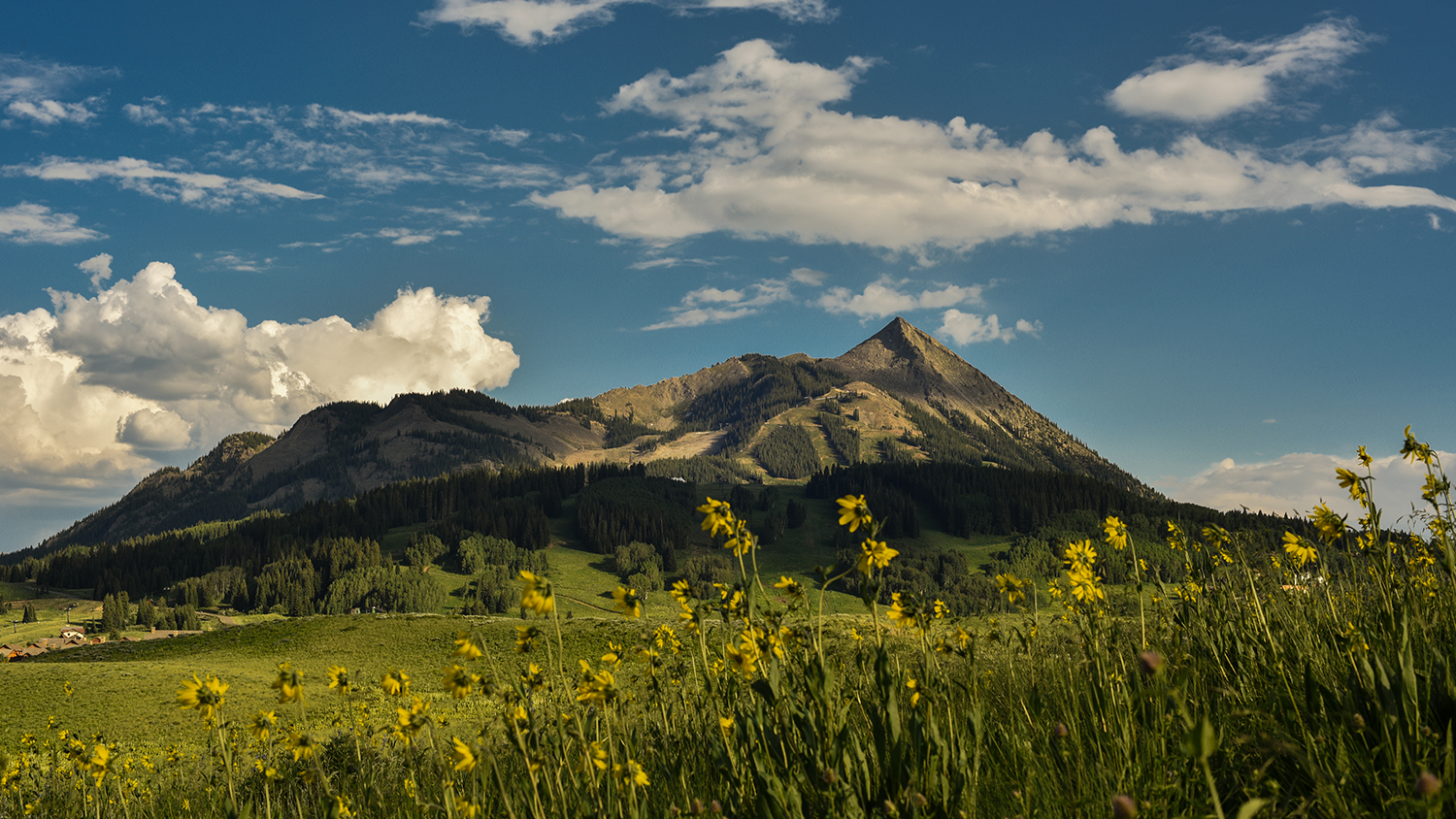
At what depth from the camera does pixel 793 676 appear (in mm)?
3934

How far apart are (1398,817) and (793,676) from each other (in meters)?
2.42

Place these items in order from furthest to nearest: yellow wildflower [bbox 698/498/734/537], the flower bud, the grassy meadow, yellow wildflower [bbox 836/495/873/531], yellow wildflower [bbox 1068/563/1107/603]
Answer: yellow wildflower [bbox 1068/563/1107/603] < yellow wildflower [bbox 836/495/873/531] < yellow wildflower [bbox 698/498/734/537] < the grassy meadow < the flower bud

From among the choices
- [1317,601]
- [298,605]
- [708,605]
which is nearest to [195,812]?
[708,605]

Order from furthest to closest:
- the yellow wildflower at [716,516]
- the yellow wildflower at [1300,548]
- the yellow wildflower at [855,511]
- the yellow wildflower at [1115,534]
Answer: the yellow wildflower at [1300,548] → the yellow wildflower at [1115,534] → the yellow wildflower at [855,511] → the yellow wildflower at [716,516]

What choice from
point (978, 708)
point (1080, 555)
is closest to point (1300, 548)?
point (1080, 555)

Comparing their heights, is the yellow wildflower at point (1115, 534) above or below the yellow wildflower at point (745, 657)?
above

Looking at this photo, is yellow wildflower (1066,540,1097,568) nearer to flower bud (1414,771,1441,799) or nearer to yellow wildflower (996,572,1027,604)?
yellow wildflower (996,572,1027,604)

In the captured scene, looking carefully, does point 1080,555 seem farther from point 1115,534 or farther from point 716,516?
point 716,516

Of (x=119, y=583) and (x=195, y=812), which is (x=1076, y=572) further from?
(x=119, y=583)

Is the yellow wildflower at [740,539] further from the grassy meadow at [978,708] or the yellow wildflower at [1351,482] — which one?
the yellow wildflower at [1351,482]

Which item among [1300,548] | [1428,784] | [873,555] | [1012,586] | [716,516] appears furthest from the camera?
[1300,548]

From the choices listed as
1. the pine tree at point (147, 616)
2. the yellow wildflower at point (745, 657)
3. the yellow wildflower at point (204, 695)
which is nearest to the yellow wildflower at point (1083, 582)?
the yellow wildflower at point (745, 657)

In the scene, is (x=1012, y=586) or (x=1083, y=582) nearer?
(x=1083, y=582)

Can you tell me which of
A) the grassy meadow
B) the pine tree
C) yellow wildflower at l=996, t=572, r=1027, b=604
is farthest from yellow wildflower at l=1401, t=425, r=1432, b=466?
the pine tree
